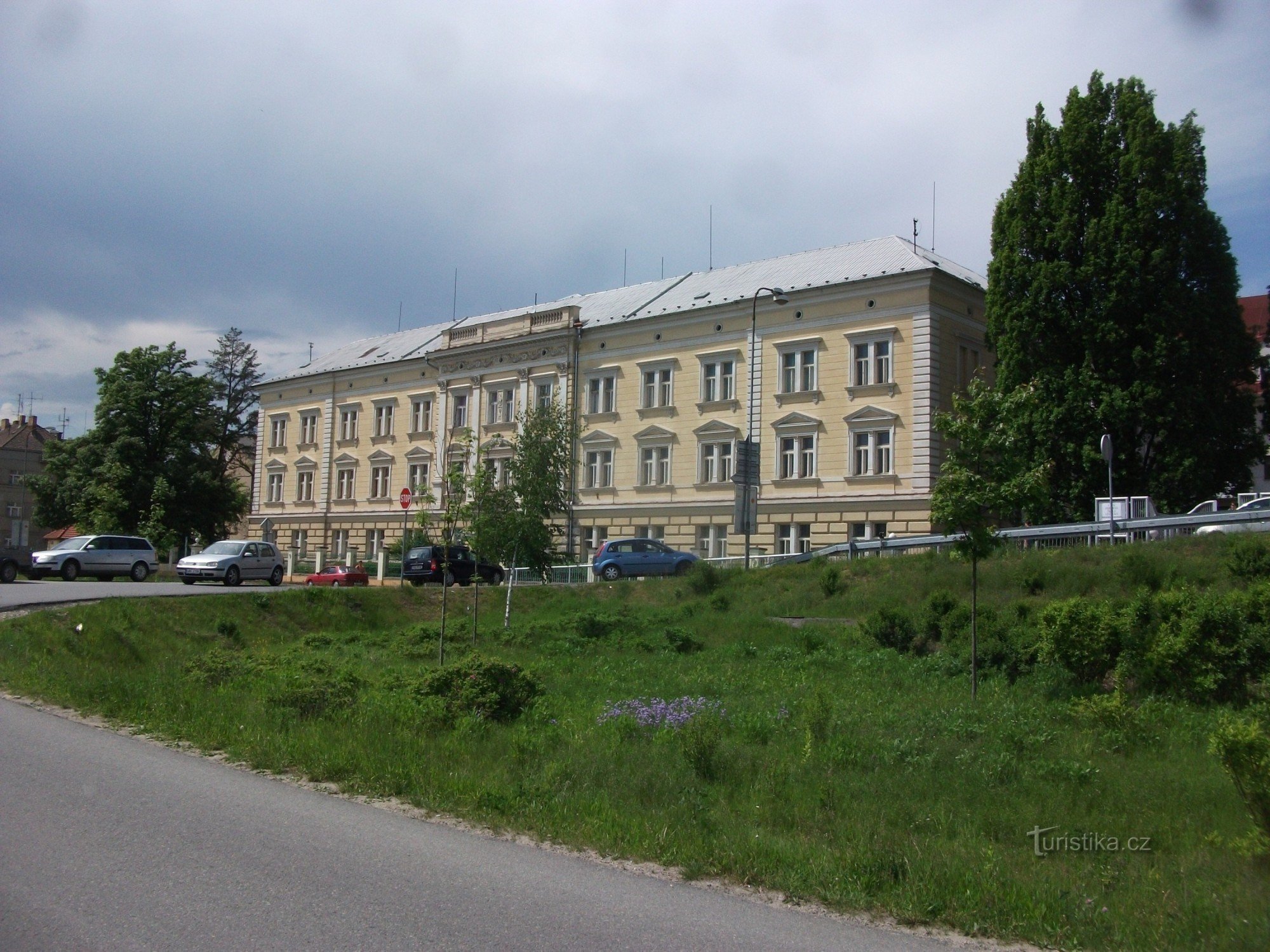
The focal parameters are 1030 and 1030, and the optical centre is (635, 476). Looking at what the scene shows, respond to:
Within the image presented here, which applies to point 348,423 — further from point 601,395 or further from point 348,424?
Answer: point 601,395

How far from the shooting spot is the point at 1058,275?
36.0 meters

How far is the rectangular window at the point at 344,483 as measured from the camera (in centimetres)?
6366

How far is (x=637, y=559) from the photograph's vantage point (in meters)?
40.1

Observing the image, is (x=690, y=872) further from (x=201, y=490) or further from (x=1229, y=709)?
(x=201, y=490)

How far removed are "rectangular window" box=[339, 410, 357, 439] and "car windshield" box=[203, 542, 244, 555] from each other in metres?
24.2

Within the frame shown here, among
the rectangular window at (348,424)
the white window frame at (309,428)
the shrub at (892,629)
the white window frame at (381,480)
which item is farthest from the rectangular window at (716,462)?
the white window frame at (309,428)

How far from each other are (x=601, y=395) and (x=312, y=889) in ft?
146

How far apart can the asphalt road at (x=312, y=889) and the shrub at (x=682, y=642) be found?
506 inches

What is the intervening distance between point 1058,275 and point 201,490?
52.5 m

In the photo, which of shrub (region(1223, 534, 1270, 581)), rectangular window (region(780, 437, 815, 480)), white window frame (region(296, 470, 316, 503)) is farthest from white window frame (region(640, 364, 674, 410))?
shrub (region(1223, 534, 1270, 581))

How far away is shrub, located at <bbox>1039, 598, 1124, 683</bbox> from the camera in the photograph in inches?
565

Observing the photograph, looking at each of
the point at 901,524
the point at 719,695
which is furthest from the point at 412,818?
the point at 901,524

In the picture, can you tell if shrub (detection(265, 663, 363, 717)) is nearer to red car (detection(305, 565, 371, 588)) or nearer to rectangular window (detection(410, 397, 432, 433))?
red car (detection(305, 565, 371, 588))

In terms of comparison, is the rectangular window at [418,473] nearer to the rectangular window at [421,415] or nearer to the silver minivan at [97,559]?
the rectangular window at [421,415]
